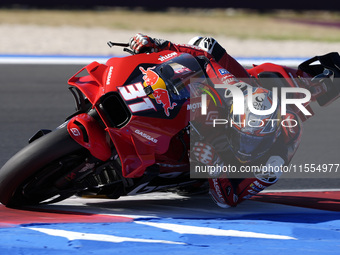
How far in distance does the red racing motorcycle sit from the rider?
0.13 m

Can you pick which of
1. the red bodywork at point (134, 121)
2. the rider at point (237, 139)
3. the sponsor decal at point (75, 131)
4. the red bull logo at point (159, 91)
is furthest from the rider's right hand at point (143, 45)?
the sponsor decal at point (75, 131)

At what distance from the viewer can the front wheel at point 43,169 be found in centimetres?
385

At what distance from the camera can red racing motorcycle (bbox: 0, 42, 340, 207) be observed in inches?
151

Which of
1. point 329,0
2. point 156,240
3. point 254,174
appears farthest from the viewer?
point 329,0

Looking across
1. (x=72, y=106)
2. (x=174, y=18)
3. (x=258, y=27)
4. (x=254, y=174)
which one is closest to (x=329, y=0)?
(x=258, y=27)

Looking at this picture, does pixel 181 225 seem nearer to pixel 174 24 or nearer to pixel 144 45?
pixel 144 45

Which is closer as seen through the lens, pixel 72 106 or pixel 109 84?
pixel 109 84

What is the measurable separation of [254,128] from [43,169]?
122 cm

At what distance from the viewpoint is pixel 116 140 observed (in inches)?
150

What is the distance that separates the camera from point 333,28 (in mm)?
17141

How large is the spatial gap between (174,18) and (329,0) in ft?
13.5

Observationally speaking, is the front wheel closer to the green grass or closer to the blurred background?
the blurred background

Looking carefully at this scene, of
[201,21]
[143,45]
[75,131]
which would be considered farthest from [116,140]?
[201,21]

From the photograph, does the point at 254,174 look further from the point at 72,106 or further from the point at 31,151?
the point at 72,106
